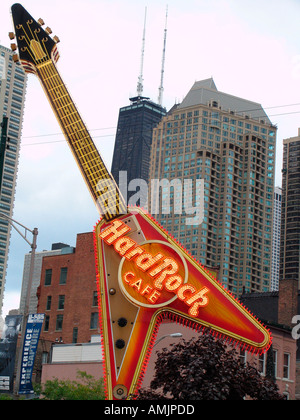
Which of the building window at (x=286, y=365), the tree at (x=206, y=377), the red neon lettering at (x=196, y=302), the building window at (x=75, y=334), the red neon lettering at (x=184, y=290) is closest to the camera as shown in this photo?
the tree at (x=206, y=377)

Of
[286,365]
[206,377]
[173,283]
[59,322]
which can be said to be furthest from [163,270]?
[59,322]

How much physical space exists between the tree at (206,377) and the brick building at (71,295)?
120 feet

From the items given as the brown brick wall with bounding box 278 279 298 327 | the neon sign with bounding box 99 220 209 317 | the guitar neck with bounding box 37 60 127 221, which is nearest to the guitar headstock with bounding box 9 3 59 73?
the guitar neck with bounding box 37 60 127 221

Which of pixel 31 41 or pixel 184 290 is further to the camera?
pixel 31 41

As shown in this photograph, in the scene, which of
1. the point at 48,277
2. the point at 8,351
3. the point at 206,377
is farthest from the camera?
the point at 48,277

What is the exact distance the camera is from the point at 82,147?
142 ft

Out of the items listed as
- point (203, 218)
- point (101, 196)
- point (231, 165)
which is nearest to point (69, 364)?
point (101, 196)

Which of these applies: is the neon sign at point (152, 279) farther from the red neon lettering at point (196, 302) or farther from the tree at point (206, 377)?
the tree at point (206, 377)

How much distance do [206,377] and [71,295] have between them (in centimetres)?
4241

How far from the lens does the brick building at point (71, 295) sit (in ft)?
231

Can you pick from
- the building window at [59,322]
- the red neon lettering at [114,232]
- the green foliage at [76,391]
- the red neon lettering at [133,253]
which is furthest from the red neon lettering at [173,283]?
the building window at [59,322]

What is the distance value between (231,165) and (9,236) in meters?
60.6

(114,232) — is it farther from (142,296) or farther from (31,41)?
(31,41)
